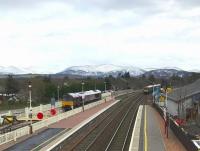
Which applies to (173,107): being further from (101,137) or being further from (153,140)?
(153,140)

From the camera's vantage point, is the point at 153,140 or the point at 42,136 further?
the point at 42,136

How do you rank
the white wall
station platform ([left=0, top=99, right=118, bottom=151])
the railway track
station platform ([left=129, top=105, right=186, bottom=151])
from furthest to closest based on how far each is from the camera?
the white wall → the railway track → station platform ([left=0, top=99, right=118, bottom=151]) → station platform ([left=129, top=105, right=186, bottom=151])

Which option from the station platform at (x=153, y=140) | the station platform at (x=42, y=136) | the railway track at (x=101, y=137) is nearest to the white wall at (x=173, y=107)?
the railway track at (x=101, y=137)

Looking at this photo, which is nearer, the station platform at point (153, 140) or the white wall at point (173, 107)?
the station platform at point (153, 140)

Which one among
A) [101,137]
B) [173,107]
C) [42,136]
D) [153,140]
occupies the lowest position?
[101,137]

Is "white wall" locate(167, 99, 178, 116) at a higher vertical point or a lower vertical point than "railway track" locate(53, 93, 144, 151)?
higher

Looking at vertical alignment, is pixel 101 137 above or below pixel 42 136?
below

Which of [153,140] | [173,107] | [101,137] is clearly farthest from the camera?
[173,107]

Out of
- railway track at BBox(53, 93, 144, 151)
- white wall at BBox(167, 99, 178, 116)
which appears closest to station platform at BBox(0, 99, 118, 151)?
railway track at BBox(53, 93, 144, 151)

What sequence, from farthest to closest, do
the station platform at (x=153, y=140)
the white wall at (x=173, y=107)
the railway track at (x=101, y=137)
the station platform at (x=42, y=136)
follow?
the white wall at (x=173, y=107), the railway track at (x=101, y=137), the station platform at (x=42, y=136), the station platform at (x=153, y=140)

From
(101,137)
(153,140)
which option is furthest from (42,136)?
(153,140)

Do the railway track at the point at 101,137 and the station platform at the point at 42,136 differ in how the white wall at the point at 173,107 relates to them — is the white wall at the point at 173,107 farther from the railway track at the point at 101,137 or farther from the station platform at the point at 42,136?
the station platform at the point at 42,136

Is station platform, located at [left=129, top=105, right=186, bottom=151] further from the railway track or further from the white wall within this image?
the white wall

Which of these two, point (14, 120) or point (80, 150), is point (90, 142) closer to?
point (80, 150)
